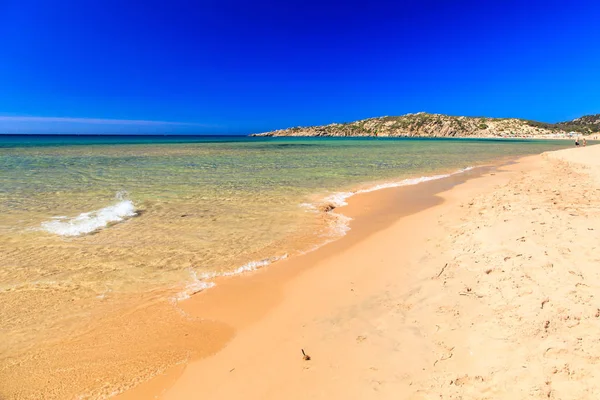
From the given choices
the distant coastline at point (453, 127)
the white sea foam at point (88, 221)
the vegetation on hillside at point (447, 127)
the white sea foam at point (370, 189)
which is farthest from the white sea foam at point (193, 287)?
the vegetation on hillside at point (447, 127)

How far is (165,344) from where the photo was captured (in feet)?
13.2

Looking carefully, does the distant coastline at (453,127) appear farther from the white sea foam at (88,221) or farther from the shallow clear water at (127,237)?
the white sea foam at (88,221)

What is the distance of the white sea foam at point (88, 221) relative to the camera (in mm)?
8062

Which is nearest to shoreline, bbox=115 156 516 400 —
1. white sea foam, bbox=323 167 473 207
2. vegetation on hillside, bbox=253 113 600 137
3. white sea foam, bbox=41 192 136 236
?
white sea foam, bbox=323 167 473 207

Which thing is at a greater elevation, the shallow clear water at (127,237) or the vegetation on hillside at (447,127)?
the vegetation on hillside at (447,127)

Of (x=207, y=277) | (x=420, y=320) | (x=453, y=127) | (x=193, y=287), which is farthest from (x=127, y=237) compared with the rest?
(x=453, y=127)

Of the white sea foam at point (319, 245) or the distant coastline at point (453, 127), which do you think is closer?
the white sea foam at point (319, 245)

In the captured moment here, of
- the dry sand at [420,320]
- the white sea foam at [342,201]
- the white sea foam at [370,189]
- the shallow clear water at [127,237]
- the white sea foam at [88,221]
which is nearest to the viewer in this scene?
the dry sand at [420,320]

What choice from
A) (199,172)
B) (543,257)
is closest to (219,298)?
(543,257)

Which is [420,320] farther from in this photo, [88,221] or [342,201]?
[88,221]

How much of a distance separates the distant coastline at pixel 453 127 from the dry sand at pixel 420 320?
140m

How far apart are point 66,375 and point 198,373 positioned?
1366 mm

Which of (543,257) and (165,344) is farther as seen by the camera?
(543,257)

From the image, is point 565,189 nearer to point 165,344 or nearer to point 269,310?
point 269,310
